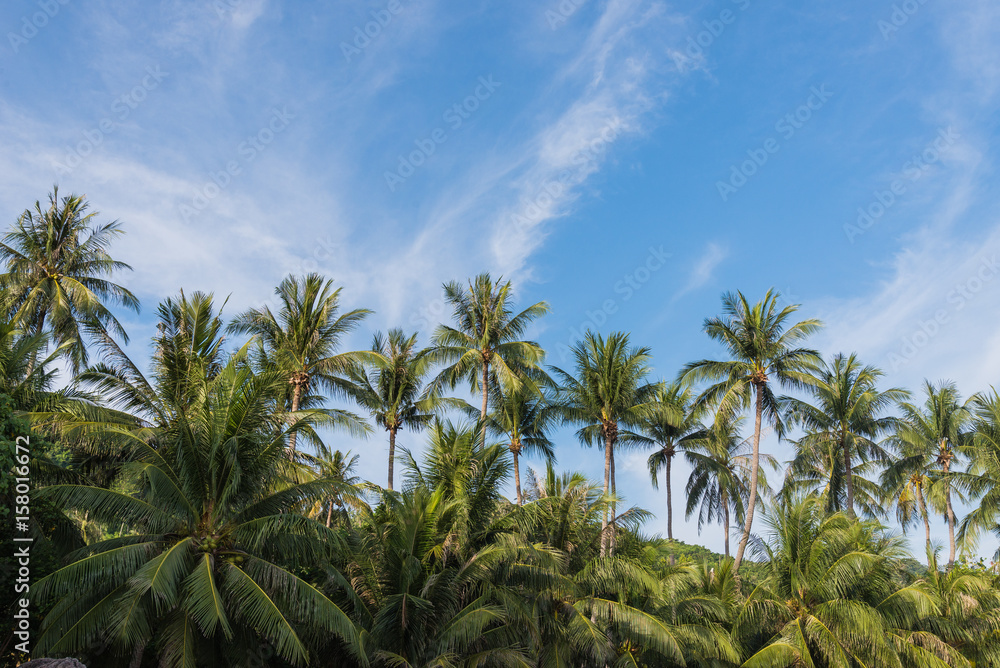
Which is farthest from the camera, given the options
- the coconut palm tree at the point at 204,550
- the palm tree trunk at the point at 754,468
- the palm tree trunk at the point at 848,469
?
the palm tree trunk at the point at 848,469

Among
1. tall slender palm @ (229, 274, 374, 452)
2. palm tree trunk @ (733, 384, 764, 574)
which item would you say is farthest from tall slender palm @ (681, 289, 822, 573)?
tall slender palm @ (229, 274, 374, 452)

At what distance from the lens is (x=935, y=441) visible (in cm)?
3953

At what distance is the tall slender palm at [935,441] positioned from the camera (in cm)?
3869

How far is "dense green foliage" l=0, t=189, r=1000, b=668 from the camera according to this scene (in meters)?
14.2

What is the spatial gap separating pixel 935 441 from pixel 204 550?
37.9 meters

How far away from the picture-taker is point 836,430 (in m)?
38.8

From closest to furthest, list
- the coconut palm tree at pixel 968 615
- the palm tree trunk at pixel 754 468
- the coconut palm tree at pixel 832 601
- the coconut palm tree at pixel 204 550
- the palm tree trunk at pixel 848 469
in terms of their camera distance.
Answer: the coconut palm tree at pixel 204 550 < the coconut palm tree at pixel 832 601 < the coconut palm tree at pixel 968 615 < the palm tree trunk at pixel 754 468 < the palm tree trunk at pixel 848 469

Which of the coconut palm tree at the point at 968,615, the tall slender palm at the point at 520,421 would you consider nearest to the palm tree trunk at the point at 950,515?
the coconut palm tree at the point at 968,615

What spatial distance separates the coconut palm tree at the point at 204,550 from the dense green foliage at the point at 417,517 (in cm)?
5

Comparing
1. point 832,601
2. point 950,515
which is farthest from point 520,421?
point 950,515

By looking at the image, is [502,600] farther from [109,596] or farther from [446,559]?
[109,596]

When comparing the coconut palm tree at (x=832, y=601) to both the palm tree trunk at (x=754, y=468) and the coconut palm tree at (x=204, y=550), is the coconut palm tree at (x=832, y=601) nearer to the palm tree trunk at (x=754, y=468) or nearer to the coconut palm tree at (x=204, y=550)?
the palm tree trunk at (x=754, y=468)

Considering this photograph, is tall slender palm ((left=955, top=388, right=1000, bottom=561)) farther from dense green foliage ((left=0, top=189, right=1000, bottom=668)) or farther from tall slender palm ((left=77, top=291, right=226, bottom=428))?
tall slender palm ((left=77, top=291, right=226, bottom=428))

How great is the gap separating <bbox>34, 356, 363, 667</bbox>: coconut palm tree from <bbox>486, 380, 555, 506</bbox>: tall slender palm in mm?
17168
